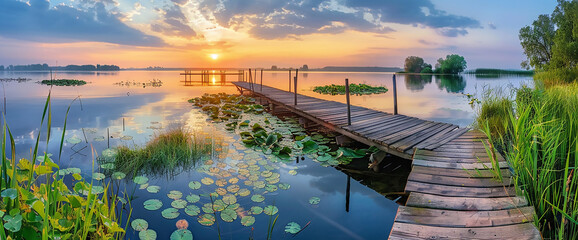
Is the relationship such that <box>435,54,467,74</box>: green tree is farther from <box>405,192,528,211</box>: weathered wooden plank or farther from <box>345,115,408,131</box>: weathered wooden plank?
<box>405,192,528,211</box>: weathered wooden plank

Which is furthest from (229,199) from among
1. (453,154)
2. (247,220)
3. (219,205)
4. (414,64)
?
(414,64)

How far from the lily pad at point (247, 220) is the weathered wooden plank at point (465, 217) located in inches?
69.3

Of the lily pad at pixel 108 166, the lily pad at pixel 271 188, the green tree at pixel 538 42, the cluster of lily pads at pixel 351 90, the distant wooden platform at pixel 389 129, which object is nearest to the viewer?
the lily pad at pixel 271 188

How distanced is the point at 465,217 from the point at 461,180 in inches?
43.5

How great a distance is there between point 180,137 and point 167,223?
3.51m

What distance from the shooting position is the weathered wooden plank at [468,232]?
2598 mm

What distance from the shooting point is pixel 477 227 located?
2770 mm

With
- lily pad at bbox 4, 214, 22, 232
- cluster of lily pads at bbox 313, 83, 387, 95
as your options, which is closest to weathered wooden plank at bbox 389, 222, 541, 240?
lily pad at bbox 4, 214, 22, 232

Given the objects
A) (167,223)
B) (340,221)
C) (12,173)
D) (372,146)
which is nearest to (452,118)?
(372,146)

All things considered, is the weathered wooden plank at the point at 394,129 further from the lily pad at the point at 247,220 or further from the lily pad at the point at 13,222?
the lily pad at the point at 13,222

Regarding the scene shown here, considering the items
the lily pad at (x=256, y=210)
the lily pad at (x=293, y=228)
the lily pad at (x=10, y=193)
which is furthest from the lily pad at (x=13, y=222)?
the lily pad at (x=293, y=228)

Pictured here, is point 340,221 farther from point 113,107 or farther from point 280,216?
point 113,107

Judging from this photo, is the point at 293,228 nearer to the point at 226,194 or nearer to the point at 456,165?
the point at 226,194

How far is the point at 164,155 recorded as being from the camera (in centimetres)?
621
